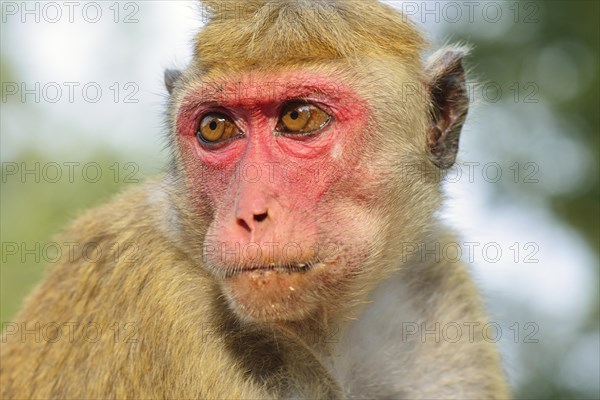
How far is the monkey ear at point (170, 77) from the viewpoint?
5969 mm

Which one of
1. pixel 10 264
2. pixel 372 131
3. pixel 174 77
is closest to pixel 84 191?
pixel 10 264

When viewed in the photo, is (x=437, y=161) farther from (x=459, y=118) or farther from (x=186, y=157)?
(x=186, y=157)

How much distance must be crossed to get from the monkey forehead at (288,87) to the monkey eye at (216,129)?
0.57 feet

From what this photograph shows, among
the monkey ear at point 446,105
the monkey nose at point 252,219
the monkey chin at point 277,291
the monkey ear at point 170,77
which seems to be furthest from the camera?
the monkey ear at point 170,77

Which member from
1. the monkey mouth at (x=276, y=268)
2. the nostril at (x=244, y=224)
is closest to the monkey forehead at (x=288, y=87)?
the nostril at (x=244, y=224)

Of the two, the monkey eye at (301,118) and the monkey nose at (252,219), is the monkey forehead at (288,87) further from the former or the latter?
the monkey nose at (252,219)

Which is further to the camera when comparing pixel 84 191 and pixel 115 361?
pixel 84 191

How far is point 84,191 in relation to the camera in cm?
2014

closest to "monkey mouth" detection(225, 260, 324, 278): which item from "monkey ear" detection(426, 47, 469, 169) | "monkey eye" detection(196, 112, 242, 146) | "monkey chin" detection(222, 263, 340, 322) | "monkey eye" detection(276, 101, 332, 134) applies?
"monkey chin" detection(222, 263, 340, 322)

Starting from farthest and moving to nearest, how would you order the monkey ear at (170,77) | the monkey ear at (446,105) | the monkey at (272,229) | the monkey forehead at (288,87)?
the monkey ear at (170,77) < the monkey ear at (446,105) < the monkey forehead at (288,87) < the monkey at (272,229)

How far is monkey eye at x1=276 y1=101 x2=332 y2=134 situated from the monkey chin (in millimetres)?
896

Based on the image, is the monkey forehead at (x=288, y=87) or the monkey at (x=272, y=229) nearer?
the monkey at (x=272, y=229)

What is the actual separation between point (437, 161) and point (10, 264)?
14.6 m

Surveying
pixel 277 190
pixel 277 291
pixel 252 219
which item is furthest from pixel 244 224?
pixel 277 291
